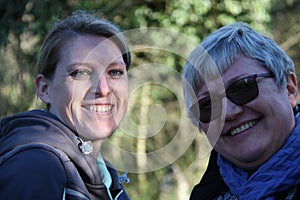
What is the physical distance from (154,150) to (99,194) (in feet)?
14.8

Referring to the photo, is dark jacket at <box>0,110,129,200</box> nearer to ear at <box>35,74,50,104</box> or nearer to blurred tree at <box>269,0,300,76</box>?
ear at <box>35,74,50,104</box>

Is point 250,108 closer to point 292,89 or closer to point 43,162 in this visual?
point 292,89

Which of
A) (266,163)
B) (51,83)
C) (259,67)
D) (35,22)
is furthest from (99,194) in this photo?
(35,22)

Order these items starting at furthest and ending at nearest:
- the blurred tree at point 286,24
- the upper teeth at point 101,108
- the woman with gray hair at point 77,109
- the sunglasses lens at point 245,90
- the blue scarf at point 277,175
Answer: the blurred tree at point 286,24, the upper teeth at point 101,108, the sunglasses lens at point 245,90, the blue scarf at point 277,175, the woman with gray hair at point 77,109

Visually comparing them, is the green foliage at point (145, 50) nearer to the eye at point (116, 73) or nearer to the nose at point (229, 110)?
the eye at point (116, 73)

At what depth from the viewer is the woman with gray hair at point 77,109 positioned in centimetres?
193

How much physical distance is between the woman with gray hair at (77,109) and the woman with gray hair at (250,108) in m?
0.35

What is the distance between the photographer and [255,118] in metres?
2.16

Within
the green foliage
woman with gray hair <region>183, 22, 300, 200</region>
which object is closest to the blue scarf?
woman with gray hair <region>183, 22, 300, 200</region>

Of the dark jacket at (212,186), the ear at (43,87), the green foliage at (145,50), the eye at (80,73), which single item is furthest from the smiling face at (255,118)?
the green foliage at (145,50)

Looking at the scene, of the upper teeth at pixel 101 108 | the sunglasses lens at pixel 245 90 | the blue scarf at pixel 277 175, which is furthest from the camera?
the upper teeth at pixel 101 108

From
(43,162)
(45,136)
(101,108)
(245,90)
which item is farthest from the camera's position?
(101,108)

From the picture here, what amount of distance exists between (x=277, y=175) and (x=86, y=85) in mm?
834

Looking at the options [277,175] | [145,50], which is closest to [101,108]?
[277,175]
